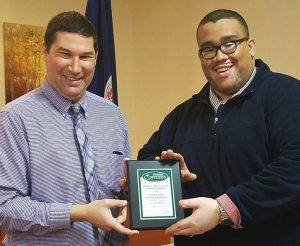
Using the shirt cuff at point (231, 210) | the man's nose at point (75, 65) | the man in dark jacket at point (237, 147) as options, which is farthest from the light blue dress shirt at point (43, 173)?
the shirt cuff at point (231, 210)

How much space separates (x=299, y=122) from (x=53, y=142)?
97 cm

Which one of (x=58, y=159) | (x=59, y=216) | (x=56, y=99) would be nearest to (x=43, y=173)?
(x=58, y=159)

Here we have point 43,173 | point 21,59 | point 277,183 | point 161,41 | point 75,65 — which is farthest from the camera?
point 161,41

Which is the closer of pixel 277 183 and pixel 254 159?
pixel 277 183

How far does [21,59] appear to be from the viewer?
11.4 feet

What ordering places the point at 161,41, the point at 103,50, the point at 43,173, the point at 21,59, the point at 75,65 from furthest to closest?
1. the point at 161,41
2. the point at 21,59
3. the point at 103,50
4. the point at 75,65
5. the point at 43,173

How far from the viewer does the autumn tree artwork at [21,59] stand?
3.43 m

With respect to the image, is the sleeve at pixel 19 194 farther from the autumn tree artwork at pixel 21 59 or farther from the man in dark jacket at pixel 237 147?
the autumn tree artwork at pixel 21 59

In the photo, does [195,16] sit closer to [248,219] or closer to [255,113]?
[255,113]

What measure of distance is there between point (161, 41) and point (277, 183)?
259 cm

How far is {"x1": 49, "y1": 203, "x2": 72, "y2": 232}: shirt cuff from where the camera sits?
4.85 ft

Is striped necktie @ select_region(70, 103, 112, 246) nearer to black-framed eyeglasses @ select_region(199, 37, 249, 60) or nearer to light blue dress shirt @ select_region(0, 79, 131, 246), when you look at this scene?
light blue dress shirt @ select_region(0, 79, 131, 246)

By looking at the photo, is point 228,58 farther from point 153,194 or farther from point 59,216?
point 59,216

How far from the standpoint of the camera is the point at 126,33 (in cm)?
415
